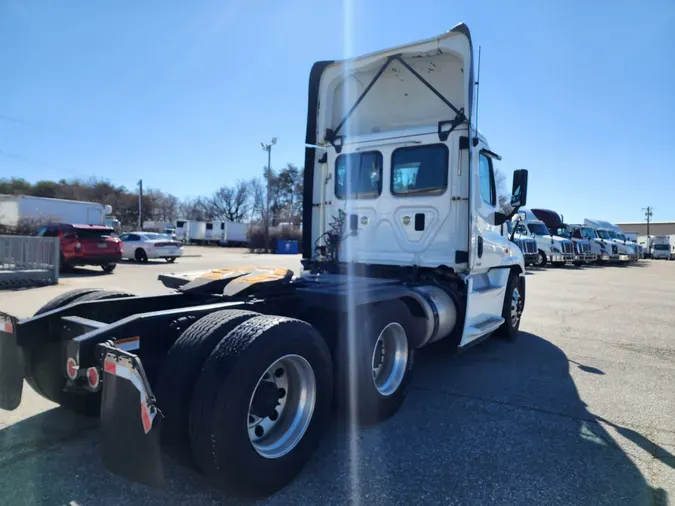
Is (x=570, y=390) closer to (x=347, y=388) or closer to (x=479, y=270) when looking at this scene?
(x=479, y=270)

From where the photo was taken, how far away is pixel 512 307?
22.4 feet

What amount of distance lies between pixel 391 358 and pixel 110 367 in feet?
8.30

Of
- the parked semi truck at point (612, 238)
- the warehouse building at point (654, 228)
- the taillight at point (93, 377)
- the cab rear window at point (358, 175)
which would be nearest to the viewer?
the taillight at point (93, 377)

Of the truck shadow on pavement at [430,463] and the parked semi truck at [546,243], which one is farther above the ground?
the parked semi truck at [546,243]

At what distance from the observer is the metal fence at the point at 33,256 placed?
39.2 feet

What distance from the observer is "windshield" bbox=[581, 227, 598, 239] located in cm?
3009

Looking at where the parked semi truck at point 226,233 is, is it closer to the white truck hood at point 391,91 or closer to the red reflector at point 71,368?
the white truck hood at point 391,91

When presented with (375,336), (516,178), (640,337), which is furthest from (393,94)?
(640,337)

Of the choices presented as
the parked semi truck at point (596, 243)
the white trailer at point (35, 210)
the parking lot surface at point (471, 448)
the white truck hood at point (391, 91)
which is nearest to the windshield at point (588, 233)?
the parked semi truck at point (596, 243)

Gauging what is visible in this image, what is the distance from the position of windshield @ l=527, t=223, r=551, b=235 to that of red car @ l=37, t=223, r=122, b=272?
19.9 metres

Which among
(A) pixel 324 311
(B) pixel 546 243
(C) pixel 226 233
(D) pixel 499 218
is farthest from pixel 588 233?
(C) pixel 226 233

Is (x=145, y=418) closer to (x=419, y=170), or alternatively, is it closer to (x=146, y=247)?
(x=419, y=170)

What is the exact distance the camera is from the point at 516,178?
5941 mm

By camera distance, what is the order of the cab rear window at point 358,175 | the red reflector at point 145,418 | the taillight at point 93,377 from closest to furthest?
the red reflector at point 145,418
the taillight at point 93,377
the cab rear window at point 358,175
